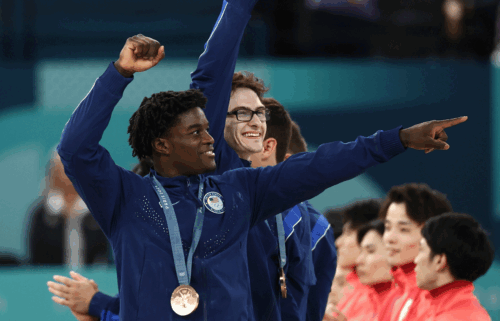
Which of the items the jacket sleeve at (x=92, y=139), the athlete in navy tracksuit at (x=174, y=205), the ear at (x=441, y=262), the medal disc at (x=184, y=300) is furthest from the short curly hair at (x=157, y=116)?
the ear at (x=441, y=262)

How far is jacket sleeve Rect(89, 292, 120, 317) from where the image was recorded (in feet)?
9.85

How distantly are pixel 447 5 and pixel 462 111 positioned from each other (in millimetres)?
1635

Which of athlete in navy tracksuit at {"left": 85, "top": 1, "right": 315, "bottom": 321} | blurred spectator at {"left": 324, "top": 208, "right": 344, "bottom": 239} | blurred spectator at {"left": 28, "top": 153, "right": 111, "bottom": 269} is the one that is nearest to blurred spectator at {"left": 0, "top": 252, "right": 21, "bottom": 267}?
blurred spectator at {"left": 28, "top": 153, "right": 111, "bottom": 269}

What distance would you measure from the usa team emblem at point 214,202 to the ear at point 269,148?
3.88 ft

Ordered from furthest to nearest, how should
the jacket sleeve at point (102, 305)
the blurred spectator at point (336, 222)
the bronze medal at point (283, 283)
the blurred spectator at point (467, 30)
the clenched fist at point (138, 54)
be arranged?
the blurred spectator at point (467, 30) < the blurred spectator at point (336, 222) < the jacket sleeve at point (102, 305) < the bronze medal at point (283, 283) < the clenched fist at point (138, 54)

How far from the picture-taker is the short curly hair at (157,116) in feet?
7.47

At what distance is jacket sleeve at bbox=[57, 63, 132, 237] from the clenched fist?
31 mm

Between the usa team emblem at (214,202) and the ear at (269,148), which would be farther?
the ear at (269,148)

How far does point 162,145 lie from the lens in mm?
2295

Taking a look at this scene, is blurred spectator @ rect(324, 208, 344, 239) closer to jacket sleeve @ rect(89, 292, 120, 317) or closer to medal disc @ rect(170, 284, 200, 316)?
jacket sleeve @ rect(89, 292, 120, 317)

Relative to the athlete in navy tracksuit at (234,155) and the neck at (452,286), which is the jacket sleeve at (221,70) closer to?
the athlete in navy tracksuit at (234,155)

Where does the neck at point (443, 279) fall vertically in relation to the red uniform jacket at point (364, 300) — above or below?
→ above

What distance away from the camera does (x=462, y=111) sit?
7.93 m

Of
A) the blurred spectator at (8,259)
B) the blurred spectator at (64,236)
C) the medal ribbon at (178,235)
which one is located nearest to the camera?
the medal ribbon at (178,235)
